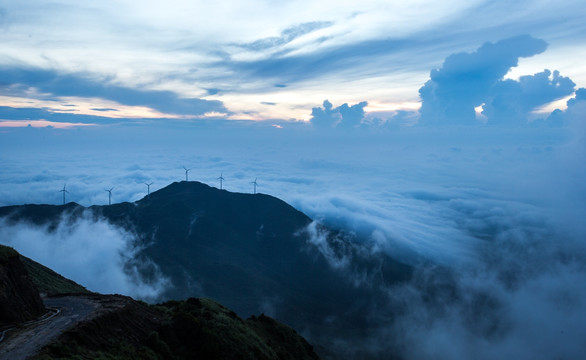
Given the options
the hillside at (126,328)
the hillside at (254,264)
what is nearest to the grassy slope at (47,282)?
the hillside at (126,328)

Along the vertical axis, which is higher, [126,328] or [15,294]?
[15,294]

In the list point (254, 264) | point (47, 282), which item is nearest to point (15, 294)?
point (47, 282)

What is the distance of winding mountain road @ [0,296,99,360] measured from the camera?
33375 millimetres

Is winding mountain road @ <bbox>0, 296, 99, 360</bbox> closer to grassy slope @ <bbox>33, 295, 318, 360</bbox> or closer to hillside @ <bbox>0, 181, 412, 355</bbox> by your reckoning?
grassy slope @ <bbox>33, 295, 318, 360</bbox>

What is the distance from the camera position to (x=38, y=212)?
173 meters

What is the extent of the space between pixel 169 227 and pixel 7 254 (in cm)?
13519

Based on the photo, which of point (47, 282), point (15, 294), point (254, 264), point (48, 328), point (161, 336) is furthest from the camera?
point (254, 264)

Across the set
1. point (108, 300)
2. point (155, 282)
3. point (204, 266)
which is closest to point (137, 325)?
point (108, 300)

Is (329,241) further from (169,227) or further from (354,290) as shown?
(169,227)

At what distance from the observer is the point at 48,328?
39.8 m

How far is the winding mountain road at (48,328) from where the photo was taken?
3338 centimetres

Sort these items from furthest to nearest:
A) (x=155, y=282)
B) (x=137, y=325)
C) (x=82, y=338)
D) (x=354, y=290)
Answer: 1. (x=354, y=290)
2. (x=155, y=282)
3. (x=137, y=325)
4. (x=82, y=338)

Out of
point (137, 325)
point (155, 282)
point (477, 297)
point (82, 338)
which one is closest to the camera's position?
point (82, 338)

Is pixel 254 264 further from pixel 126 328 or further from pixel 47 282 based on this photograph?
pixel 126 328
